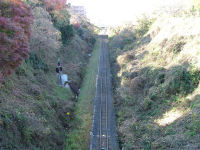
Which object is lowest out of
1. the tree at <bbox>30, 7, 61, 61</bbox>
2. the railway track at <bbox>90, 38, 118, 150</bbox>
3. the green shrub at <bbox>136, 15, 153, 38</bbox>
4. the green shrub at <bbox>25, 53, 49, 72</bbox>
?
the railway track at <bbox>90, 38, 118, 150</bbox>

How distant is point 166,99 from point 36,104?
1179 cm

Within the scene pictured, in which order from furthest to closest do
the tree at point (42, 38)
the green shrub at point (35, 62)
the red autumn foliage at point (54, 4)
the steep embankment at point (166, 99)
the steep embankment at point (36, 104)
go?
the red autumn foliage at point (54, 4) → the tree at point (42, 38) → the green shrub at point (35, 62) → the steep embankment at point (166, 99) → the steep embankment at point (36, 104)

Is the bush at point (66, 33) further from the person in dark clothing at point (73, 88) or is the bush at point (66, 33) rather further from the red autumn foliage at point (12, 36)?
the red autumn foliage at point (12, 36)

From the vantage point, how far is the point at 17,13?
1852 centimetres

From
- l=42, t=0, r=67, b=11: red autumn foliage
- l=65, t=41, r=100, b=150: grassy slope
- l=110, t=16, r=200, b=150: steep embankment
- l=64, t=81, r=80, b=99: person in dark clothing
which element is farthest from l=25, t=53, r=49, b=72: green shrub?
l=42, t=0, r=67, b=11: red autumn foliage

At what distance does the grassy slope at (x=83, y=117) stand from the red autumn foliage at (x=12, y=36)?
8200 mm

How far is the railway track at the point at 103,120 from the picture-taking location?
18703 millimetres

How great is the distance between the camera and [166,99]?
1944cm

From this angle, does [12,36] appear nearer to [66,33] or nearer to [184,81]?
[184,81]

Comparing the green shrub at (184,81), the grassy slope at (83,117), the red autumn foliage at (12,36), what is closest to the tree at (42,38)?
the red autumn foliage at (12,36)

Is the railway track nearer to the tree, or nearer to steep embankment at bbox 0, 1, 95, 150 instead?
steep embankment at bbox 0, 1, 95, 150

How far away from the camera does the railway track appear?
1870cm

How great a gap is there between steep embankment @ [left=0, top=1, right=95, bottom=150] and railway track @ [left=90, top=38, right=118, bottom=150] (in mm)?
2808

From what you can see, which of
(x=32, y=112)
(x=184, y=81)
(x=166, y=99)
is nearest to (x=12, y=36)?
(x=32, y=112)
